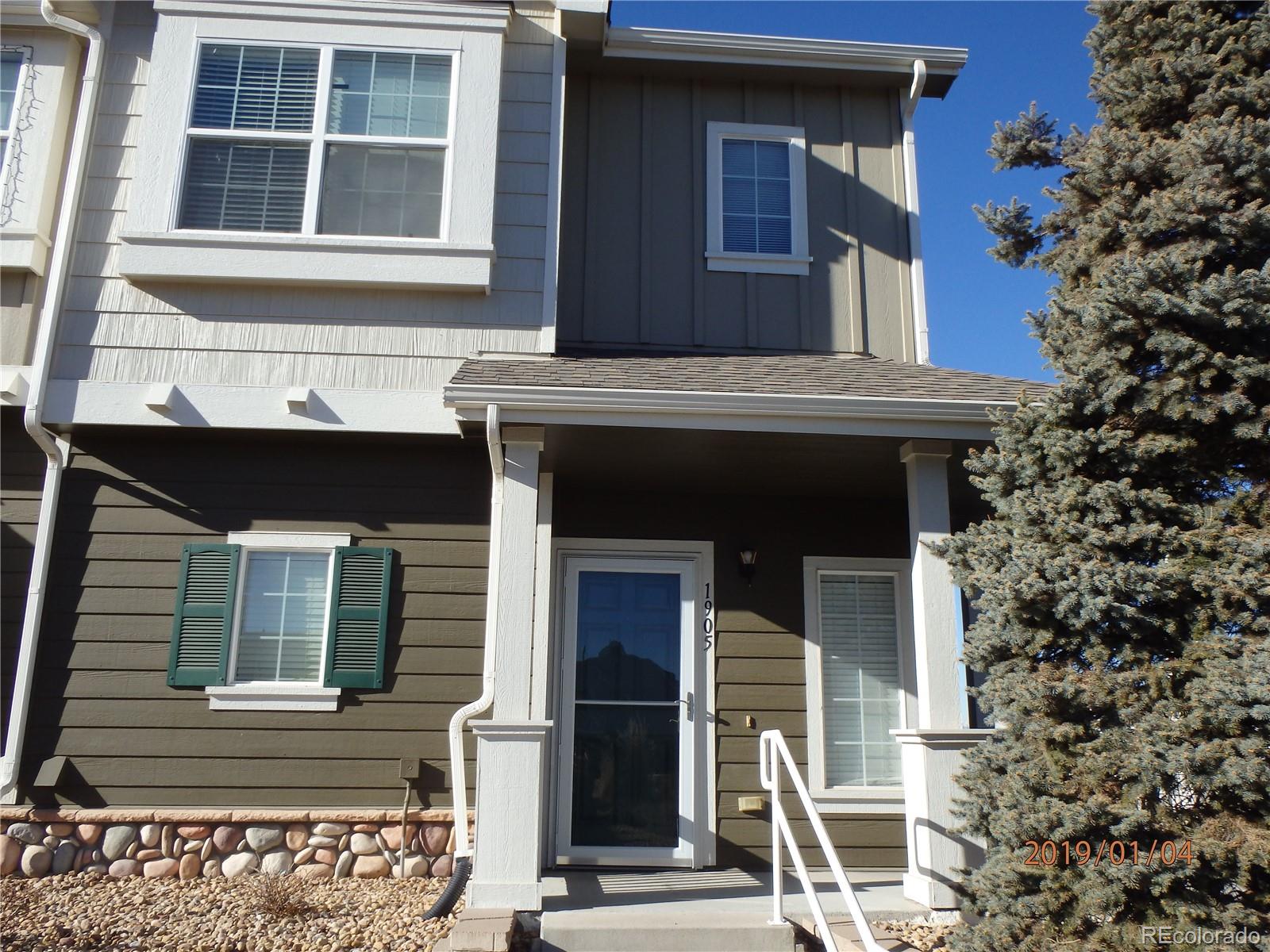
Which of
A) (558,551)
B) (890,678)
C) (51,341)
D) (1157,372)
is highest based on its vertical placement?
(51,341)

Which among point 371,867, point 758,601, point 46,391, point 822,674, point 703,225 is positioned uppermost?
point 703,225

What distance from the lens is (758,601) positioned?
18.6ft

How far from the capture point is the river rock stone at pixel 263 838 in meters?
4.91

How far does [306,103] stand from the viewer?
226 inches

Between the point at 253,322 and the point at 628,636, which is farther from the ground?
the point at 253,322

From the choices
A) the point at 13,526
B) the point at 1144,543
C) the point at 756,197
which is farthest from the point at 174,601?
the point at 1144,543

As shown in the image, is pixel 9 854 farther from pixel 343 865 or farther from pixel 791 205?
pixel 791 205

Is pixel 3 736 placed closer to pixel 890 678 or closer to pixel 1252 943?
pixel 890 678

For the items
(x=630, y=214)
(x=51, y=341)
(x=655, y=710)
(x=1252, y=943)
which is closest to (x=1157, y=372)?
(x=1252, y=943)

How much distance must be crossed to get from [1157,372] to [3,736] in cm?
561

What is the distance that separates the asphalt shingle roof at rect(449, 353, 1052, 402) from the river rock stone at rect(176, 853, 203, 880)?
273 cm

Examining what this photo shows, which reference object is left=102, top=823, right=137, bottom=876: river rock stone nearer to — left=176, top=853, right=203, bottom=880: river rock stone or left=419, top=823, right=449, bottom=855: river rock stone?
left=176, top=853, right=203, bottom=880: river rock stone

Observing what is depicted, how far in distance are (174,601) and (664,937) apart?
3.12 m

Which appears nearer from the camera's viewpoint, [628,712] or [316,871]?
[316,871]
